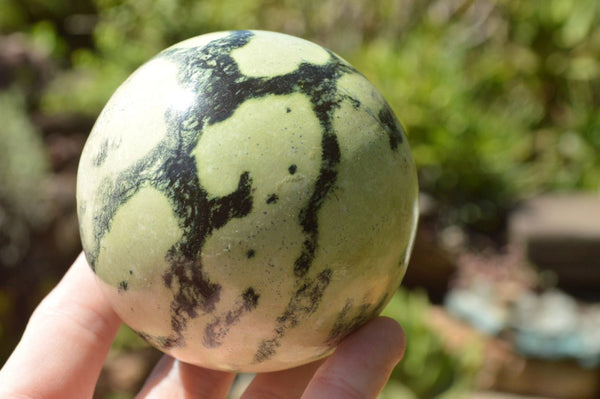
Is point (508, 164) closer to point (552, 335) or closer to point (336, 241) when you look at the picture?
point (552, 335)

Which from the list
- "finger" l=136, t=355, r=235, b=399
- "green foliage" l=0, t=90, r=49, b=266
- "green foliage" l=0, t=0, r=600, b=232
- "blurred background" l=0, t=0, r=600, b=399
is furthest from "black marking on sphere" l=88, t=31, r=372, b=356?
"green foliage" l=0, t=0, r=600, b=232

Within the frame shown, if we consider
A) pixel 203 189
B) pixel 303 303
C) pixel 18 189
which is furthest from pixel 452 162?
pixel 203 189

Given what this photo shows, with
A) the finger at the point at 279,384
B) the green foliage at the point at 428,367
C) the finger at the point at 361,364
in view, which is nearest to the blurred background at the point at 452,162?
the green foliage at the point at 428,367

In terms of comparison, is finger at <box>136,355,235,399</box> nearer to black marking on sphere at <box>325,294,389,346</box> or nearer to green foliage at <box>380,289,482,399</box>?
black marking on sphere at <box>325,294,389,346</box>

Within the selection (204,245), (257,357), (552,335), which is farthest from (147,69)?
(552,335)

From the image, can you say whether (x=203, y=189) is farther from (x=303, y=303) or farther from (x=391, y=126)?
(x=391, y=126)

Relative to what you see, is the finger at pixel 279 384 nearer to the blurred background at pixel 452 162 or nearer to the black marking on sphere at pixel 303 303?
the black marking on sphere at pixel 303 303
